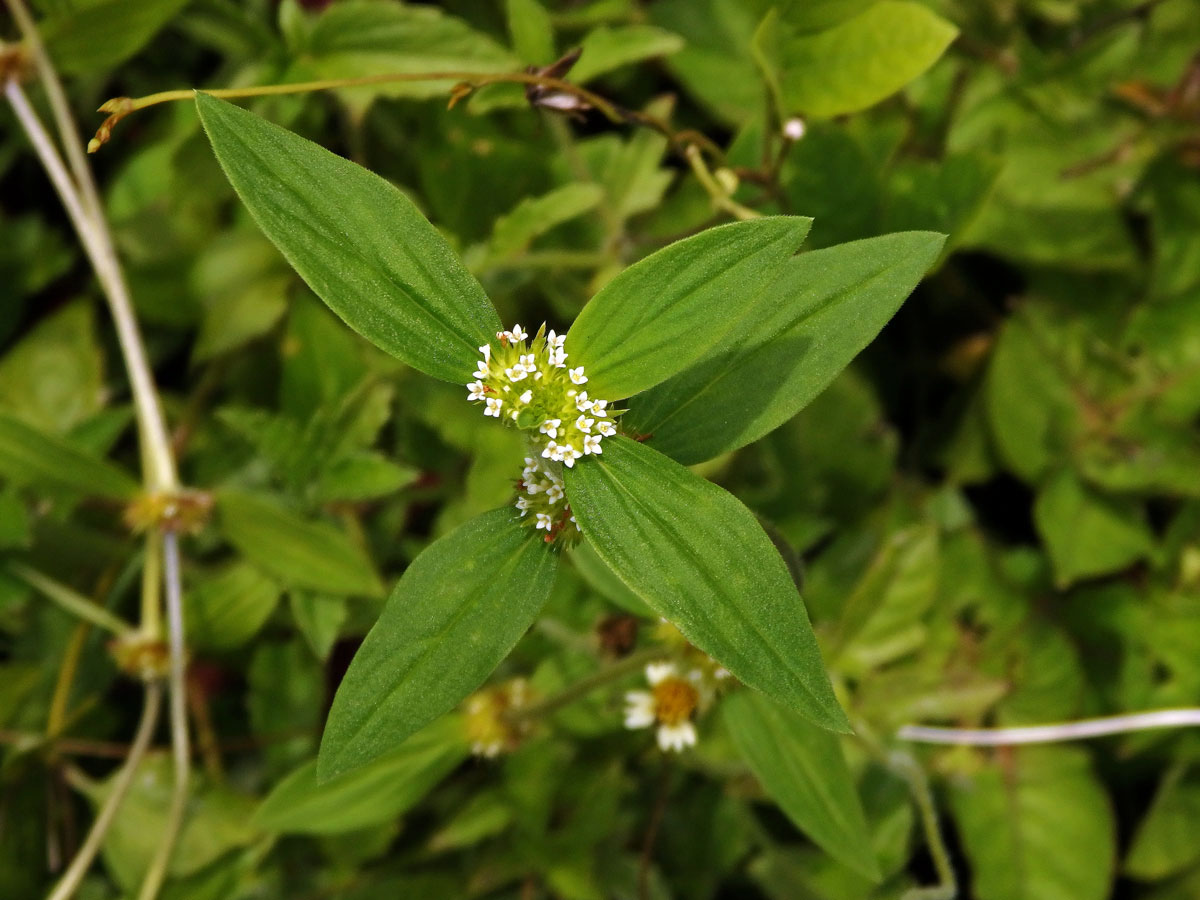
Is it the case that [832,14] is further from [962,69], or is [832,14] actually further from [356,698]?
[356,698]

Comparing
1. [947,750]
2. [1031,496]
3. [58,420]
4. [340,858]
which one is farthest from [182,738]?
[1031,496]

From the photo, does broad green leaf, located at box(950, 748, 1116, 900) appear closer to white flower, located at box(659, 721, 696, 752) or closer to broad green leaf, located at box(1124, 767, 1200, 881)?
broad green leaf, located at box(1124, 767, 1200, 881)

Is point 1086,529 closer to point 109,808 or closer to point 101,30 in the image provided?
point 109,808

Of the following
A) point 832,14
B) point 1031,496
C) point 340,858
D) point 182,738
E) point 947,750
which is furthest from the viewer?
point 1031,496

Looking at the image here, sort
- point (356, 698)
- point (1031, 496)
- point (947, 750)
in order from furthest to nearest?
point (1031, 496)
point (947, 750)
point (356, 698)

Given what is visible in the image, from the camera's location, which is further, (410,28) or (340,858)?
(340,858)

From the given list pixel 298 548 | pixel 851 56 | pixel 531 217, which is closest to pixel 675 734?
pixel 298 548
